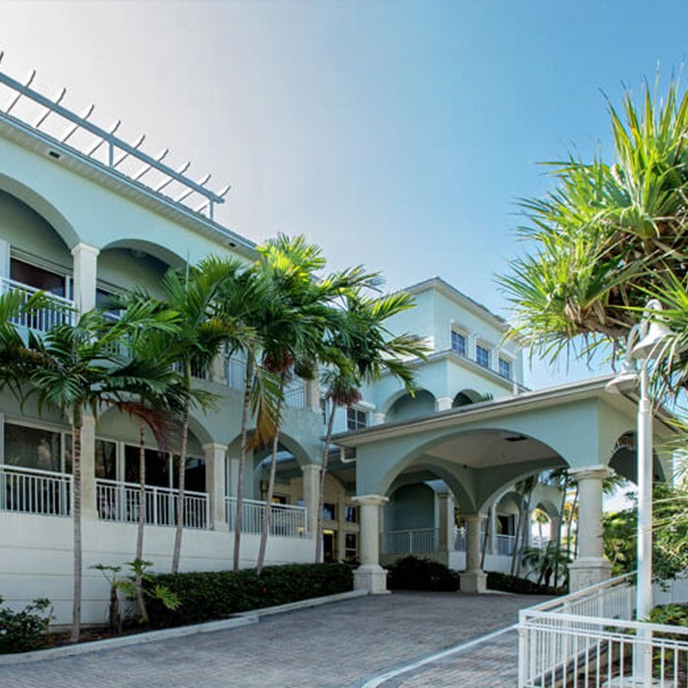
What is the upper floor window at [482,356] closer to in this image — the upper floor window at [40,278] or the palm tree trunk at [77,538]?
the upper floor window at [40,278]

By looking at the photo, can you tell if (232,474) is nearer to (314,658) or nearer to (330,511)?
(330,511)

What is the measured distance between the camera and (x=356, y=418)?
25938 mm

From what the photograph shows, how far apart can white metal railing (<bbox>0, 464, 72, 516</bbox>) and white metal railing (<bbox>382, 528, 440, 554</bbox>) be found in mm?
14035

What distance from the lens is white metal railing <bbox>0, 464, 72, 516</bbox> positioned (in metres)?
13.9

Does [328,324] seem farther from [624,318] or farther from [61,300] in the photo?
[624,318]

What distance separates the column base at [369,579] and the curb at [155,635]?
195 cm

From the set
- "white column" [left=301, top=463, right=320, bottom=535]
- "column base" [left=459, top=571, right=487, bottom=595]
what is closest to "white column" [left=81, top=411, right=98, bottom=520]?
"white column" [left=301, top=463, right=320, bottom=535]

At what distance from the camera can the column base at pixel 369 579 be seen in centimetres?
1855

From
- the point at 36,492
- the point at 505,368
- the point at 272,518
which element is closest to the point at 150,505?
the point at 36,492

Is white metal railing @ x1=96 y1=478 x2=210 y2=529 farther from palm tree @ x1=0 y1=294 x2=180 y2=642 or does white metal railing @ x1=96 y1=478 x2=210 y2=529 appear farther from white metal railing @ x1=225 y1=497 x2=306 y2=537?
palm tree @ x1=0 y1=294 x2=180 y2=642

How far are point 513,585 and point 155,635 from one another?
14918 millimetres

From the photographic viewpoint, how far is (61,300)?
1469 cm

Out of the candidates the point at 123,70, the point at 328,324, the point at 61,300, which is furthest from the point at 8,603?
the point at 123,70

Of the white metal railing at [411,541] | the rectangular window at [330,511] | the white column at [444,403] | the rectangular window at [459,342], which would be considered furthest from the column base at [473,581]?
the rectangular window at [459,342]
